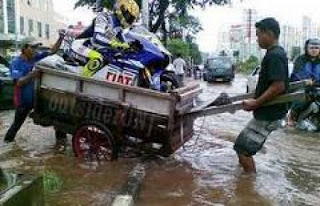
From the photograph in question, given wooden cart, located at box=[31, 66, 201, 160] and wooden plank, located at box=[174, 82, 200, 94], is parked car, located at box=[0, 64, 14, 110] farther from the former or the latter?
wooden plank, located at box=[174, 82, 200, 94]

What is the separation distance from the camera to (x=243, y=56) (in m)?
70.9

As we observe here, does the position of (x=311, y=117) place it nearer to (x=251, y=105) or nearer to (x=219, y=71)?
(x=251, y=105)

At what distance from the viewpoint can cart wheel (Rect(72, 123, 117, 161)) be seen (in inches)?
297

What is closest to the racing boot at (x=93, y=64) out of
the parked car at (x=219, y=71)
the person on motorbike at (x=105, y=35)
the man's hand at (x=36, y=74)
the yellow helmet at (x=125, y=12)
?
the person on motorbike at (x=105, y=35)

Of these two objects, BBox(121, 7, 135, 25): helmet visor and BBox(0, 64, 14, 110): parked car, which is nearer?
BBox(121, 7, 135, 25): helmet visor

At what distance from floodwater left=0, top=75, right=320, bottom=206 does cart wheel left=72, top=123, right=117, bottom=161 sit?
14cm

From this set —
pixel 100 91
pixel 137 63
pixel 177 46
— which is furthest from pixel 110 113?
pixel 177 46

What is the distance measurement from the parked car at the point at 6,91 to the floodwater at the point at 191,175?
376 cm

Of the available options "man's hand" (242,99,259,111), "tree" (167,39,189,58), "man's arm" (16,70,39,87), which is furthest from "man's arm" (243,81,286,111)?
"tree" (167,39,189,58)

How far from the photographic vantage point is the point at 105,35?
7.91m

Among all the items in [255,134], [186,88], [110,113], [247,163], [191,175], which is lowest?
[191,175]

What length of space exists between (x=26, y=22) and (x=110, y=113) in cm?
4447

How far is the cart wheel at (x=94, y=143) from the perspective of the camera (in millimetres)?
7531

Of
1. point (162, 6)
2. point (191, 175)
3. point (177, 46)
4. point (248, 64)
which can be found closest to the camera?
point (191, 175)
